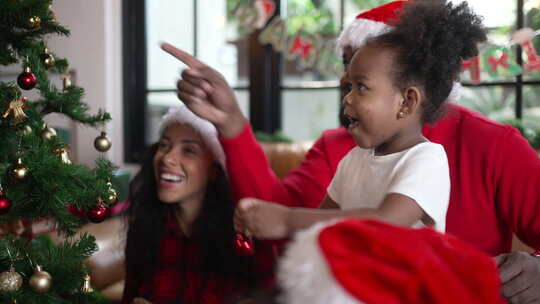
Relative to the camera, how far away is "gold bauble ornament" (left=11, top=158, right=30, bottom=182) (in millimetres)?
1004

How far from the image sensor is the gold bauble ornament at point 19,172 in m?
1.00

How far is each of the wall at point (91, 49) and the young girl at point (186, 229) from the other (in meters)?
2.02

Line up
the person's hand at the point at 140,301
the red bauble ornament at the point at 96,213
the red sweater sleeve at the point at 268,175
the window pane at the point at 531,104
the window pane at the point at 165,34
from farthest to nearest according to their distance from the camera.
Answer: the window pane at the point at 165,34, the window pane at the point at 531,104, the person's hand at the point at 140,301, the red sweater sleeve at the point at 268,175, the red bauble ornament at the point at 96,213

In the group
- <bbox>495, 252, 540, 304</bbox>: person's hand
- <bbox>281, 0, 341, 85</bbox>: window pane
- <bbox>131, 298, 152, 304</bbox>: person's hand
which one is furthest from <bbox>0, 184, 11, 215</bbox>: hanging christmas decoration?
<bbox>281, 0, 341, 85</bbox>: window pane

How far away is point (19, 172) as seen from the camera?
3.29ft

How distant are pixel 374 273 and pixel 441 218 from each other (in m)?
0.32

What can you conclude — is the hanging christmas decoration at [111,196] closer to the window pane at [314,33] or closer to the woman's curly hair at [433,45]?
the woman's curly hair at [433,45]

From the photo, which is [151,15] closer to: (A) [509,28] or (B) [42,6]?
(A) [509,28]

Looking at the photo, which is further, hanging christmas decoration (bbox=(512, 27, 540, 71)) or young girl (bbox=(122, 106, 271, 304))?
hanging christmas decoration (bbox=(512, 27, 540, 71))

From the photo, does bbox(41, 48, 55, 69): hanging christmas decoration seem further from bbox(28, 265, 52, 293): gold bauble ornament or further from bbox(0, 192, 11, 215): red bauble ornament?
bbox(28, 265, 52, 293): gold bauble ornament

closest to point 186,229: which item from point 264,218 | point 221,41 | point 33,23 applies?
point 33,23

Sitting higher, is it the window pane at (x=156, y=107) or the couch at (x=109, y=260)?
the window pane at (x=156, y=107)

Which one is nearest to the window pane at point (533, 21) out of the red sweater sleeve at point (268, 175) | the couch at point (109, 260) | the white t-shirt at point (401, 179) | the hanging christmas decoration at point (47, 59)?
the red sweater sleeve at point (268, 175)

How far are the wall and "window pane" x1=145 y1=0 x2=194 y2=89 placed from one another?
0.71 feet
